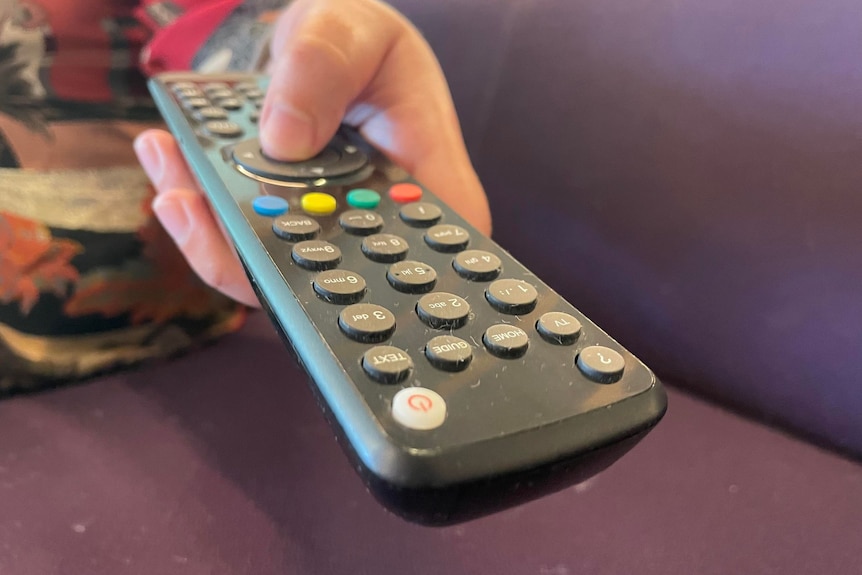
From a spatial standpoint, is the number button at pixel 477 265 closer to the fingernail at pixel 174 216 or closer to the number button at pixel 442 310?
the number button at pixel 442 310

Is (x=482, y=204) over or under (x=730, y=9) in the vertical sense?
under

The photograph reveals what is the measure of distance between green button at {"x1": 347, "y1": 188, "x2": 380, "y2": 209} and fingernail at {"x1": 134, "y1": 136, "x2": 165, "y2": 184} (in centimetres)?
12

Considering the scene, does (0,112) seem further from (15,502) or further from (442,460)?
(442,460)

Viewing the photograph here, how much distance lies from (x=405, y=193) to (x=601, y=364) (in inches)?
6.1

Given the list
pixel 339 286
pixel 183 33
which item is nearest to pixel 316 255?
pixel 339 286

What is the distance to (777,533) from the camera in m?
0.29

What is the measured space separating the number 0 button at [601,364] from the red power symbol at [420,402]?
0.18ft

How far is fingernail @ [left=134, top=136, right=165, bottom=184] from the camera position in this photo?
1.23ft

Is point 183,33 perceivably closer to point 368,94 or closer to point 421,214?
point 368,94

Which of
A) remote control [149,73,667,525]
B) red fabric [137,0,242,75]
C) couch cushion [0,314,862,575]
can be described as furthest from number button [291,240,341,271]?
red fabric [137,0,242,75]

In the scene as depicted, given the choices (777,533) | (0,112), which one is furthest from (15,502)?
(777,533)

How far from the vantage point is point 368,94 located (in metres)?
0.44

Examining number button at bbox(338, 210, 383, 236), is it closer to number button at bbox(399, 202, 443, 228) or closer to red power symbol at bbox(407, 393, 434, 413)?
number button at bbox(399, 202, 443, 228)

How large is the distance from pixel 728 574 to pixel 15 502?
29 cm
